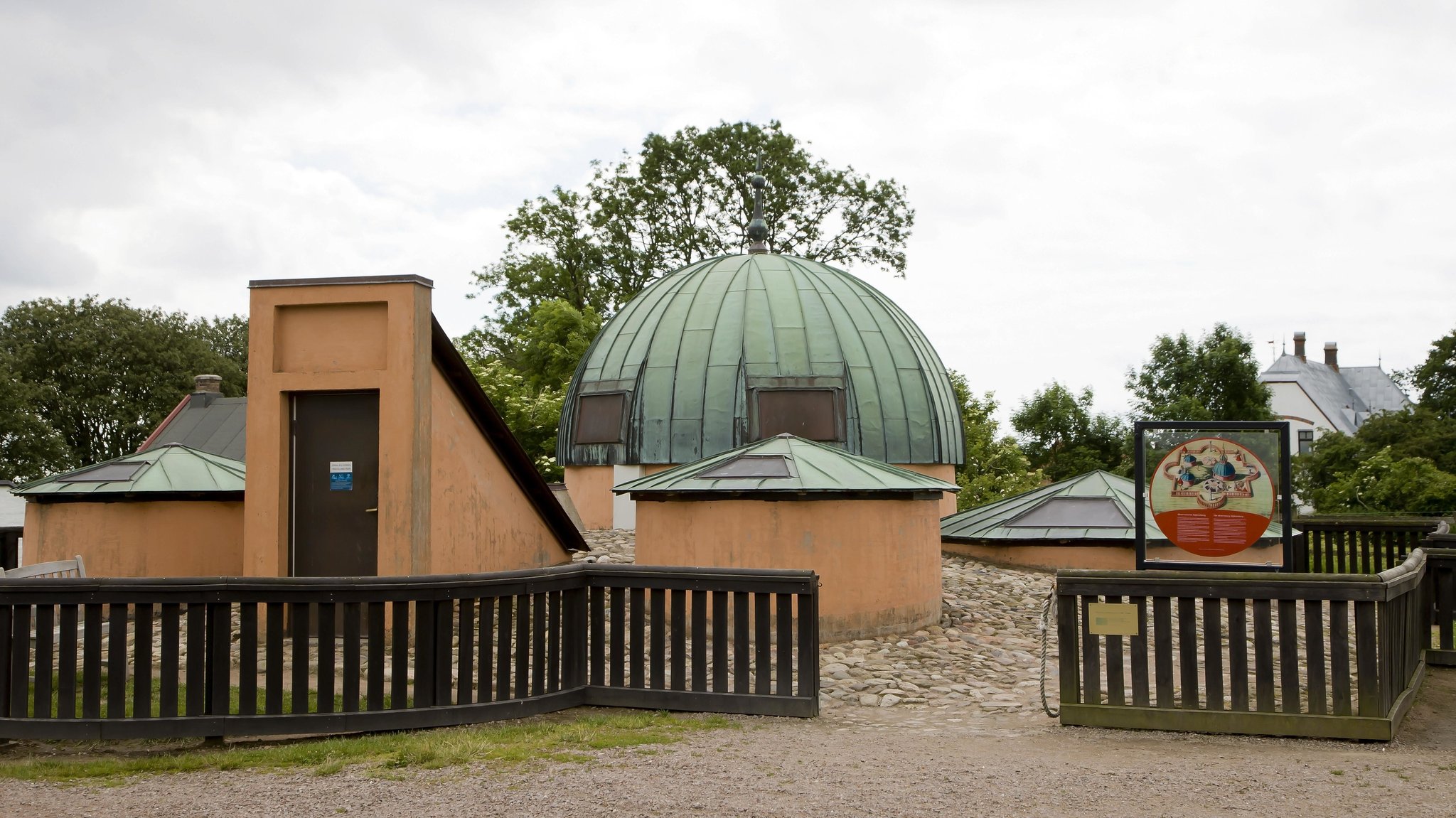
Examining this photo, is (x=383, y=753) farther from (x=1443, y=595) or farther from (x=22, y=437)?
(x=22, y=437)

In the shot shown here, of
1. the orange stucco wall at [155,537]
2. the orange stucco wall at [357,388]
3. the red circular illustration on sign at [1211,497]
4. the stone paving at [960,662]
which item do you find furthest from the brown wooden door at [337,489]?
the red circular illustration on sign at [1211,497]

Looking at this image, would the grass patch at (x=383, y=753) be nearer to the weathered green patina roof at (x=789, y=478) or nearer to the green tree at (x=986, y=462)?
the weathered green patina roof at (x=789, y=478)

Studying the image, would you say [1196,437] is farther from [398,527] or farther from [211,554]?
[211,554]

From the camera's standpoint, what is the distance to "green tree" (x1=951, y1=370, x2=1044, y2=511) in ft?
103

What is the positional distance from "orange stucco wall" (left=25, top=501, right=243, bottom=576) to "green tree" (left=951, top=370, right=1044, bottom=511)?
65.0 ft

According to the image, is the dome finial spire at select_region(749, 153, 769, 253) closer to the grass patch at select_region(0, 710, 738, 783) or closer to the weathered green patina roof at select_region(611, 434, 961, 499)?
the weathered green patina roof at select_region(611, 434, 961, 499)

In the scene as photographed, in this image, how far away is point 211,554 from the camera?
12531mm

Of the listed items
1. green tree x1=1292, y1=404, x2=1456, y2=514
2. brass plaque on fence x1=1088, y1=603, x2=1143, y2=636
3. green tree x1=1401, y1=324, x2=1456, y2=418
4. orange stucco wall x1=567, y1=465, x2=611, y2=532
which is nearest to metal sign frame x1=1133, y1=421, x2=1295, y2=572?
brass plaque on fence x1=1088, y1=603, x2=1143, y2=636

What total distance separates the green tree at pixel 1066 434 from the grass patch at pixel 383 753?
35.5 m

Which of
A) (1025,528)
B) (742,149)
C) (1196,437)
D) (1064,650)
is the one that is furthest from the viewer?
(742,149)

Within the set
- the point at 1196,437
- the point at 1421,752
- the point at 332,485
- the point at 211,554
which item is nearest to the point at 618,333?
the point at 211,554

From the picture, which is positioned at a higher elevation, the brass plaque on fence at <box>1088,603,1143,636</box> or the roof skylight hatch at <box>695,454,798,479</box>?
the roof skylight hatch at <box>695,454,798,479</box>

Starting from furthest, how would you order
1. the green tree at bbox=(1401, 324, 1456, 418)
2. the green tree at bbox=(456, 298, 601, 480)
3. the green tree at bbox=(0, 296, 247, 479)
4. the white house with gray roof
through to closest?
the white house with gray roof, the green tree at bbox=(0, 296, 247, 479), the green tree at bbox=(1401, 324, 1456, 418), the green tree at bbox=(456, 298, 601, 480)

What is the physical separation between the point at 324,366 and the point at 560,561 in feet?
13.1
